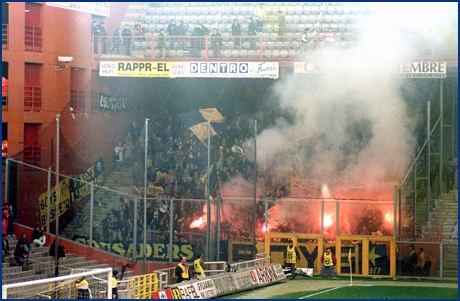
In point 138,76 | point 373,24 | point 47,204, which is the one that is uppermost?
point 373,24

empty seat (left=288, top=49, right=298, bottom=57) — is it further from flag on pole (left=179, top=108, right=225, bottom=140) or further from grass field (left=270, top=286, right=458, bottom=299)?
grass field (left=270, top=286, right=458, bottom=299)

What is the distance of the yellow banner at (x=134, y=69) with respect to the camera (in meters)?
27.0

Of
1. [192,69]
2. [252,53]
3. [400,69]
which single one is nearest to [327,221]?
[400,69]

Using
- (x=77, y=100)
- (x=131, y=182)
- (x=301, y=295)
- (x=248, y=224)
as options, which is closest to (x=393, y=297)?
(x=301, y=295)

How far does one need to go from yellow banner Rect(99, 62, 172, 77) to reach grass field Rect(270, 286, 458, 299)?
941cm

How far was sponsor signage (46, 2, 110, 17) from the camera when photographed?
1001 inches

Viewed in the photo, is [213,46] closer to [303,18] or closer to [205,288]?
[303,18]

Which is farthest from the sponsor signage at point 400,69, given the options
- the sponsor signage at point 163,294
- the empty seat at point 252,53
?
the sponsor signage at point 163,294

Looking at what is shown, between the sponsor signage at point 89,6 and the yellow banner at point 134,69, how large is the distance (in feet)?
5.80

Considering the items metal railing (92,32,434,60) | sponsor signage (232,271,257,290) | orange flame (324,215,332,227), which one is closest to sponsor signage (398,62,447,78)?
metal railing (92,32,434,60)

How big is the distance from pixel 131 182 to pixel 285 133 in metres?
5.52

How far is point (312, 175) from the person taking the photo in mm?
27062

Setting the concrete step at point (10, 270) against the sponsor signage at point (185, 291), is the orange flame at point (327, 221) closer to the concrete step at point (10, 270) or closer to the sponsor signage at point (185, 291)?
the sponsor signage at point (185, 291)

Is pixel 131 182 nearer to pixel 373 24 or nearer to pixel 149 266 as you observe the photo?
pixel 149 266
